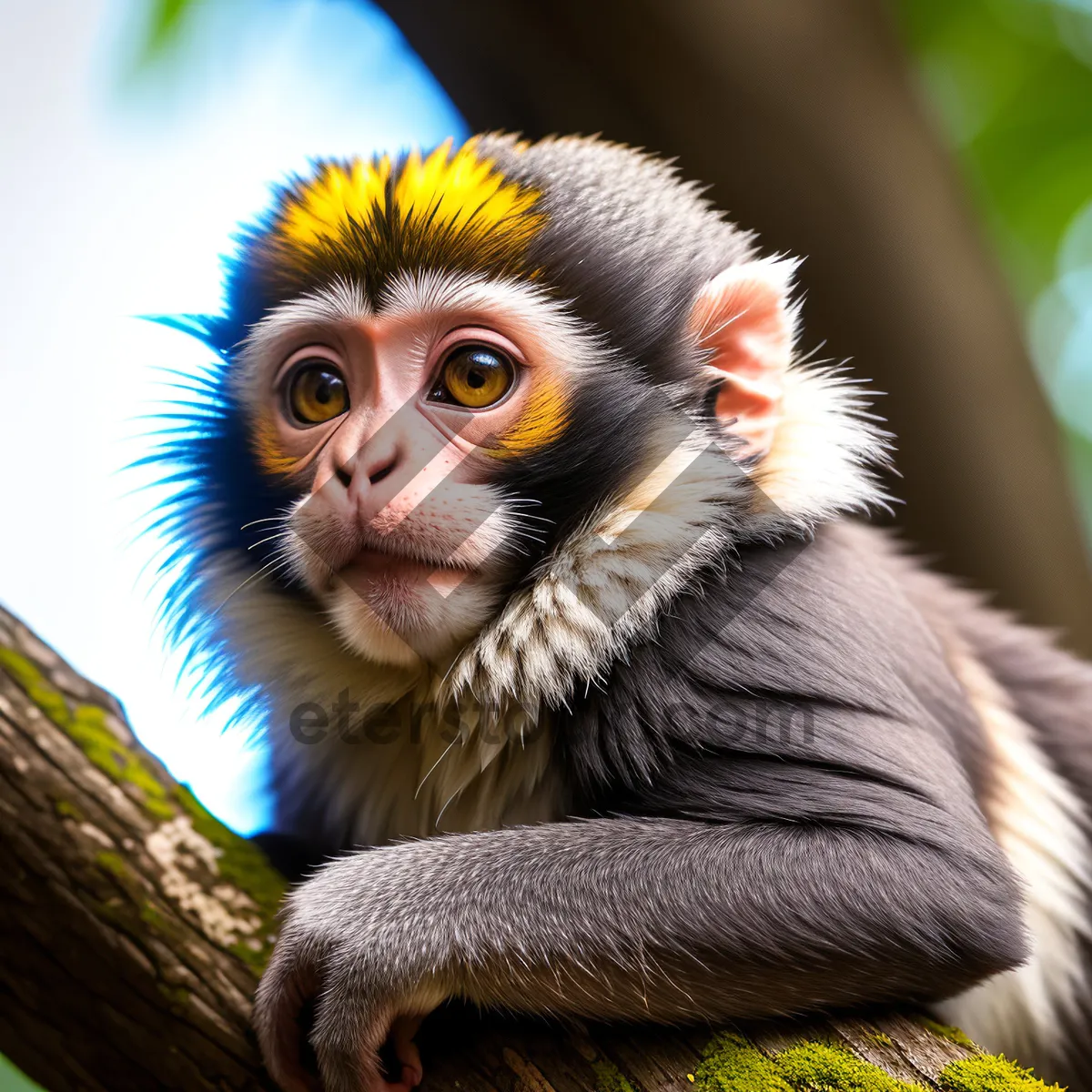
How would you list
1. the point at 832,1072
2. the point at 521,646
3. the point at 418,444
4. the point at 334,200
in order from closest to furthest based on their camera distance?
the point at 832,1072 → the point at 418,444 → the point at 521,646 → the point at 334,200

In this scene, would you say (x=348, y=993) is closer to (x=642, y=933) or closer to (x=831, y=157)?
(x=642, y=933)

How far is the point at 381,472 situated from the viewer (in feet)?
7.15

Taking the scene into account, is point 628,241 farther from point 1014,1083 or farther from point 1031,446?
point 1031,446

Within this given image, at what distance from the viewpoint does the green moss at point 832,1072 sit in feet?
5.88

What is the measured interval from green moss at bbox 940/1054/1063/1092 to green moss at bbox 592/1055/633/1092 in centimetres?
57

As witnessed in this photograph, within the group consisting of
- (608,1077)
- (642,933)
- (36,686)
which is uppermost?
(36,686)

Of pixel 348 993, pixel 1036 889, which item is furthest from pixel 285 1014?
pixel 1036 889

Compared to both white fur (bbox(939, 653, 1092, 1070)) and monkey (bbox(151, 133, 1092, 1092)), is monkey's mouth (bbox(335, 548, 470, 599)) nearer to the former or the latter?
monkey (bbox(151, 133, 1092, 1092))

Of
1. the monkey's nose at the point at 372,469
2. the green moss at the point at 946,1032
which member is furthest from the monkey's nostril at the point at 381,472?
the green moss at the point at 946,1032

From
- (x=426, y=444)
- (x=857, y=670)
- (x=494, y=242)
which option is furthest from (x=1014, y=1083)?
(x=494, y=242)

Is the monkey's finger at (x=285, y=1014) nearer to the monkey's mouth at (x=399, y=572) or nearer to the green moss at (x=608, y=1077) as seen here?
the green moss at (x=608, y=1077)

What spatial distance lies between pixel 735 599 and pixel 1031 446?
271cm

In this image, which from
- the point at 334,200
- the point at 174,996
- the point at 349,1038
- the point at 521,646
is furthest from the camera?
the point at 334,200

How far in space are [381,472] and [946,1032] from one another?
5.25 ft
